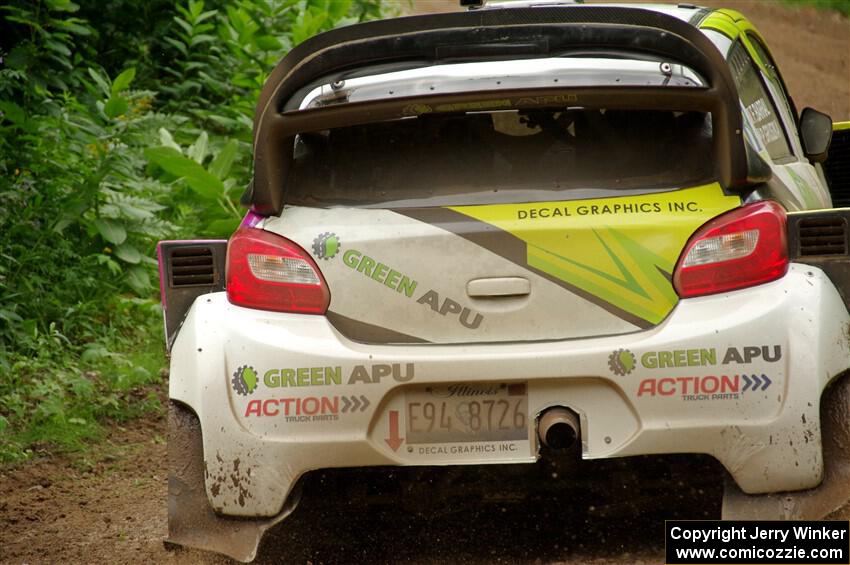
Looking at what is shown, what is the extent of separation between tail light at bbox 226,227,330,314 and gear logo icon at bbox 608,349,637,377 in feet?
2.84

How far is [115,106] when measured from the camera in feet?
25.9

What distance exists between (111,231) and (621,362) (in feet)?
15.6

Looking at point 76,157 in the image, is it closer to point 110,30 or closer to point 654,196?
point 110,30

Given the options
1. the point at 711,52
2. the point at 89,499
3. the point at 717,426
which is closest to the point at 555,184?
the point at 711,52

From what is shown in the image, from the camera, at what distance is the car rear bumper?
3926mm

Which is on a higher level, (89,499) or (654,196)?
(654,196)

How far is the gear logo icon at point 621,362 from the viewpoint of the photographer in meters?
3.92

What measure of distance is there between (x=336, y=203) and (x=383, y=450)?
0.78m

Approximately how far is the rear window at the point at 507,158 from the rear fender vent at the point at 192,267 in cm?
37

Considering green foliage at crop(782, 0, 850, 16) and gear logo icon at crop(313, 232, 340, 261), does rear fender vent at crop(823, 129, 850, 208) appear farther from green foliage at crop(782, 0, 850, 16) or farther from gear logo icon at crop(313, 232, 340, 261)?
green foliage at crop(782, 0, 850, 16)

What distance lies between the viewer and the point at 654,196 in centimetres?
407

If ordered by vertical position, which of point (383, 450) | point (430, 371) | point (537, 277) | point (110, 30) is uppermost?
point (537, 277)
